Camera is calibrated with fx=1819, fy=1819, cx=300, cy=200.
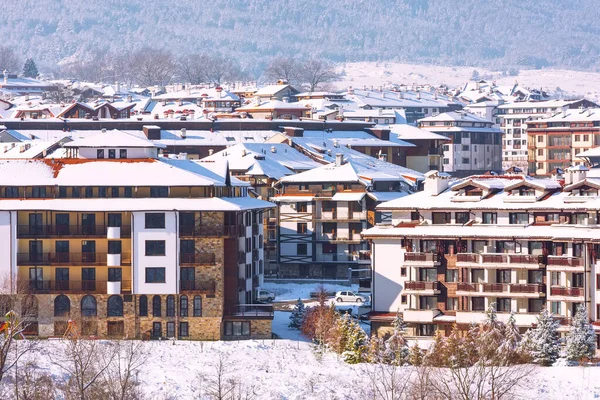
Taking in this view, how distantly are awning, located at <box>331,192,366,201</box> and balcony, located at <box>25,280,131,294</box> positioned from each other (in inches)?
1263

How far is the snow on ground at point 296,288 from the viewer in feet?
371

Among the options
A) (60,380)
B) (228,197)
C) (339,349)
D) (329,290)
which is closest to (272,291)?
(329,290)

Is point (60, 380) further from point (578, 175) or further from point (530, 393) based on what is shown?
point (578, 175)

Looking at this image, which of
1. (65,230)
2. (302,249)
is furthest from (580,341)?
(302,249)

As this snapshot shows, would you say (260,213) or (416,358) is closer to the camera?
(416,358)

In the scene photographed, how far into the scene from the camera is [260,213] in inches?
4198

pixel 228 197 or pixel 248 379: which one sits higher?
pixel 228 197

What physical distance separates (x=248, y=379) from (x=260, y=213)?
22.8 metres

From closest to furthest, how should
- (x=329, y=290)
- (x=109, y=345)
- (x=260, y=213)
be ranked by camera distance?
(x=109, y=345) < (x=260, y=213) < (x=329, y=290)

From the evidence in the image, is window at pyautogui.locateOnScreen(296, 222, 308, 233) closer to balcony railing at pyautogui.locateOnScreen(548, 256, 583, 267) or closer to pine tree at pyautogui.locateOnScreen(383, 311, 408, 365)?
pine tree at pyautogui.locateOnScreen(383, 311, 408, 365)

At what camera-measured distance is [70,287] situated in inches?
3723

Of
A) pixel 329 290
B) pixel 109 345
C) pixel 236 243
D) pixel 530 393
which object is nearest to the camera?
pixel 530 393

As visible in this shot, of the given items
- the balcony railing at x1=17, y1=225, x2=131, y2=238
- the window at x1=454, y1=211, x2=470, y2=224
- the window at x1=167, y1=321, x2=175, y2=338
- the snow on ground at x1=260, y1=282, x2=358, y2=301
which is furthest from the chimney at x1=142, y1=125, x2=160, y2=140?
the window at x1=454, y1=211, x2=470, y2=224

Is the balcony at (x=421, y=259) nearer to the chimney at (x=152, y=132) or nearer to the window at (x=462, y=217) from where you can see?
the window at (x=462, y=217)
